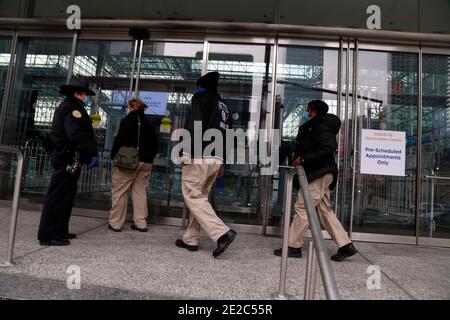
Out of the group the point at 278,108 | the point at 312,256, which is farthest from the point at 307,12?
the point at 312,256

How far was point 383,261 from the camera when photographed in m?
3.88

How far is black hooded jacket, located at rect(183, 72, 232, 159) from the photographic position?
3.42 m

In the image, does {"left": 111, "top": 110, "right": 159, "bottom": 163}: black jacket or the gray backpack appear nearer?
the gray backpack

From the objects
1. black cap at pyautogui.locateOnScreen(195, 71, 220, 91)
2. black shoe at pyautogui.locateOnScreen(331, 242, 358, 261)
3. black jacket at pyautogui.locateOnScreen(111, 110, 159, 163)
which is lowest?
black shoe at pyautogui.locateOnScreen(331, 242, 358, 261)

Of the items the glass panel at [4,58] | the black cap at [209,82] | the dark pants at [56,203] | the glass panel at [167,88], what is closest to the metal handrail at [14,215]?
the dark pants at [56,203]

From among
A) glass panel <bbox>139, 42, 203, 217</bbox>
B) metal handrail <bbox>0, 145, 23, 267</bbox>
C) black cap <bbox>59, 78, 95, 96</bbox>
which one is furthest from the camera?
glass panel <bbox>139, 42, 203, 217</bbox>

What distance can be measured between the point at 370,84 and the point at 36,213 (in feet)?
17.9

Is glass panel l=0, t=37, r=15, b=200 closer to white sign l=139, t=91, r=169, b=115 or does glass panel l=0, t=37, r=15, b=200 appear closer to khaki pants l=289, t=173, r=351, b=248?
white sign l=139, t=91, r=169, b=115

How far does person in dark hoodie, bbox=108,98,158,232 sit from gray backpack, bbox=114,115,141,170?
0.36ft

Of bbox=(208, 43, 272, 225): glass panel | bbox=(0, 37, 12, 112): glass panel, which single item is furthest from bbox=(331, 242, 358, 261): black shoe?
bbox=(0, 37, 12, 112): glass panel

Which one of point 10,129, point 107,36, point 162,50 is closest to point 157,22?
point 162,50

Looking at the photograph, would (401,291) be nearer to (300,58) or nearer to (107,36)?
(300,58)
